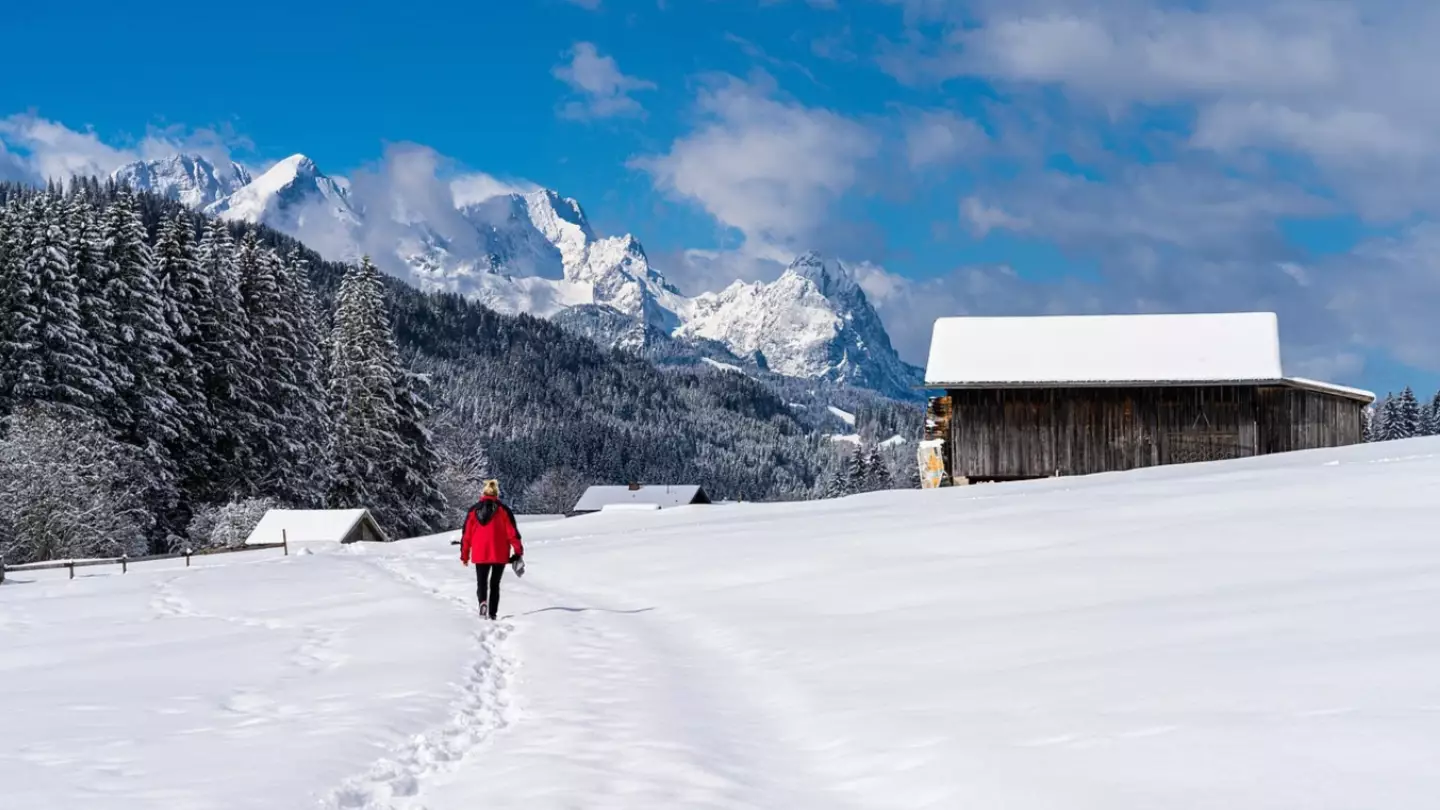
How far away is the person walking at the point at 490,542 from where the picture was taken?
1579cm

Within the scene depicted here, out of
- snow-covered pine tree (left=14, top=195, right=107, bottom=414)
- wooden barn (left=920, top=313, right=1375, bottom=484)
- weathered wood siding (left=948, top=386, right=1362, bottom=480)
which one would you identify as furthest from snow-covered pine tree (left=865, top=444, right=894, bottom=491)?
snow-covered pine tree (left=14, top=195, right=107, bottom=414)

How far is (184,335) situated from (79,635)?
41.0 metres

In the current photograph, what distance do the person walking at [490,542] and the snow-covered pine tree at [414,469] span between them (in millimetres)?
45416

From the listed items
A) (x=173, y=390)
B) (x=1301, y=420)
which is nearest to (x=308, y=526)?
(x=173, y=390)

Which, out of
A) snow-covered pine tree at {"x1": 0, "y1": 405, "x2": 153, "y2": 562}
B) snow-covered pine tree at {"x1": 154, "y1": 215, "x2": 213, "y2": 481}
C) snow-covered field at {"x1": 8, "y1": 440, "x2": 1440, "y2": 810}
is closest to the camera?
snow-covered field at {"x1": 8, "y1": 440, "x2": 1440, "y2": 810}

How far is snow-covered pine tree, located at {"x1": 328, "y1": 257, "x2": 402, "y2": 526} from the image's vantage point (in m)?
58.6

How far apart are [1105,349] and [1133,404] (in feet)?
7.79

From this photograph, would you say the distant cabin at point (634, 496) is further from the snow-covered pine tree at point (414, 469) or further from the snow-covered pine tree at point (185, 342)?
the snow-covered pine tree at point (185, 342)

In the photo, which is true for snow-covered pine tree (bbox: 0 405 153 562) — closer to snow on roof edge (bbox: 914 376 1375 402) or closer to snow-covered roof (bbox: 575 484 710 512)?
snow on roof edge (bbox: 914 376 1375 402)

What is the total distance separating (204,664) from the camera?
466 inches

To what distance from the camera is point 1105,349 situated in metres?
39.7

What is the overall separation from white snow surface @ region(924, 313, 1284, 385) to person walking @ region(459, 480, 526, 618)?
24880mm

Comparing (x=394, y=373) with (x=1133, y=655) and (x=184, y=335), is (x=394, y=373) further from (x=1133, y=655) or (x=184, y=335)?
(x=1133, y=655)

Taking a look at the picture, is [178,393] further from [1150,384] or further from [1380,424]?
[1380,424]
